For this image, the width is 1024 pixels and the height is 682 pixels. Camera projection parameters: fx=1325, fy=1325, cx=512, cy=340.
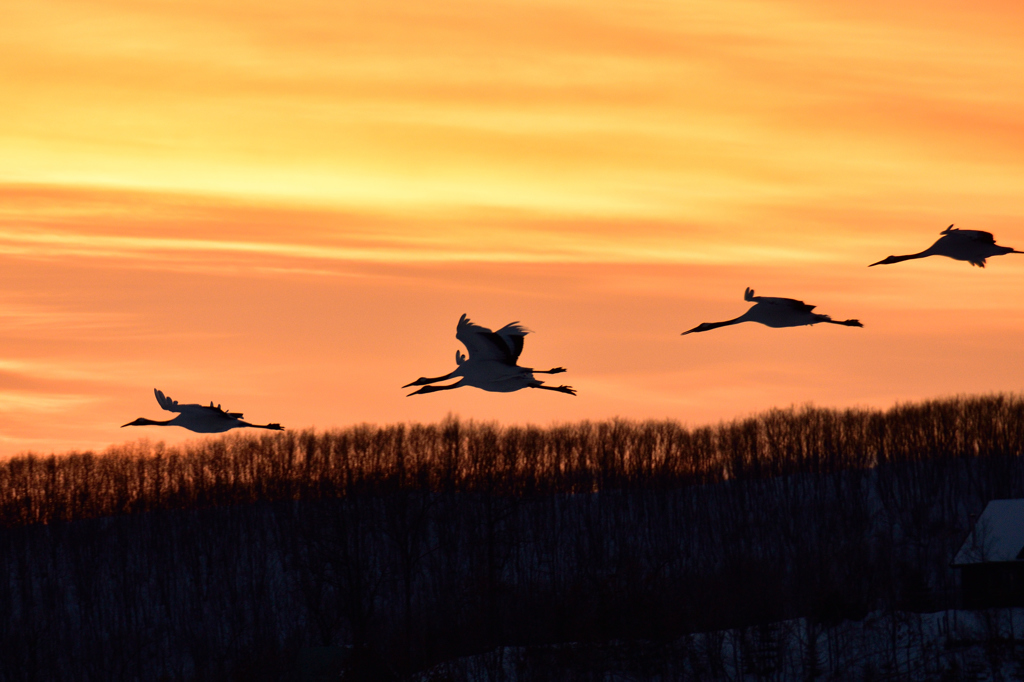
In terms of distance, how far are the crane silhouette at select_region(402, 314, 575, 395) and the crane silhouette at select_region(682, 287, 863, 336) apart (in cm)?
421

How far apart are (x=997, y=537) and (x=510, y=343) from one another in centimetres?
3760

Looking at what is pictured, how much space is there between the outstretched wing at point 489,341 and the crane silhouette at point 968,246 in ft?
24.3

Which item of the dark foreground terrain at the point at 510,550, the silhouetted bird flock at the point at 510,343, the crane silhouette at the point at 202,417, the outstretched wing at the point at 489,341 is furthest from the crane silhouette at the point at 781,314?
the dark foreground terrain at the point at 510,550

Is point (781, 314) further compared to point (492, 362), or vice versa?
point (492, 362)

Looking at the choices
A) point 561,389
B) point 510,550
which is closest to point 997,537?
point 561,389

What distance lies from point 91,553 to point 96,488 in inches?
585

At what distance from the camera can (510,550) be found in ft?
310

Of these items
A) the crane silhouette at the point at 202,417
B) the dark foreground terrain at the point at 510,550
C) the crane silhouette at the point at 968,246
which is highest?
the crane silhouette at the point at 968,246

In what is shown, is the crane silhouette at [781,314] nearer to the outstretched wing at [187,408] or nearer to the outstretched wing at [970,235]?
the outstretched wing at [970,235]

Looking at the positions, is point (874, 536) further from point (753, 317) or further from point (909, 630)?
point (753, 317)

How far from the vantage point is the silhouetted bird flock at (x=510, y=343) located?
22.0 metres

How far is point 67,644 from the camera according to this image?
88250 mm

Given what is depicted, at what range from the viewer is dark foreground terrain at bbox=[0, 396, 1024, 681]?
5556 cm

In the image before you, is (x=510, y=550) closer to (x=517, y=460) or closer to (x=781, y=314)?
(x=517, y=460)
